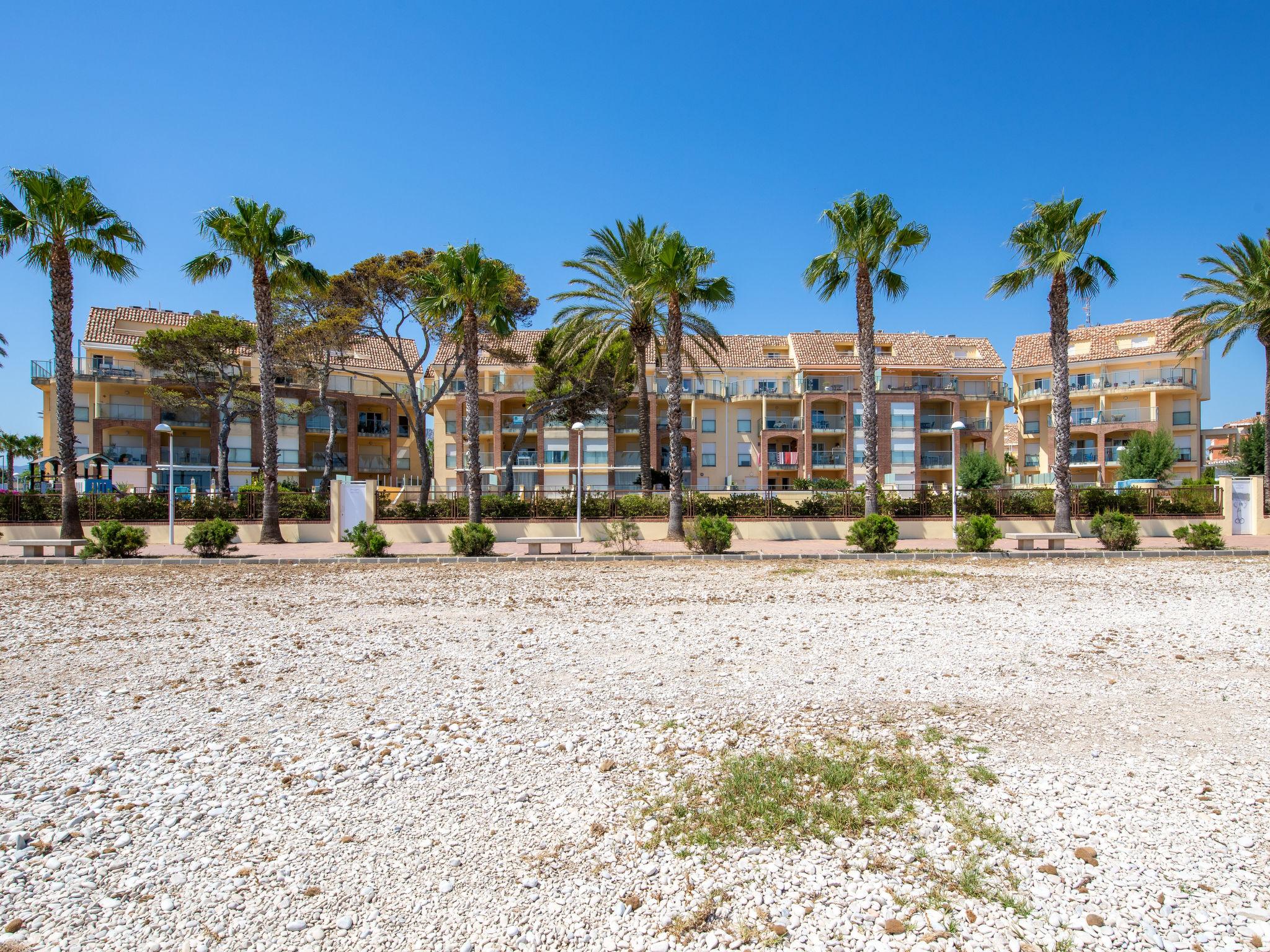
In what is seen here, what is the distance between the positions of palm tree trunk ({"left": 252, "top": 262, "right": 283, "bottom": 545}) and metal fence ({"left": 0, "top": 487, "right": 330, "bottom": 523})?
56.8 inches

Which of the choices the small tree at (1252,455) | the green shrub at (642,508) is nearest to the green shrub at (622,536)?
the green shrub at (642,508)

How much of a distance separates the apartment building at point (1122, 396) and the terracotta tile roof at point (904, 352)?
478 cm

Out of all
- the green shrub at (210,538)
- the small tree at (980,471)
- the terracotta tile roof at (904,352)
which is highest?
the terracotta tile roof at (904,352)

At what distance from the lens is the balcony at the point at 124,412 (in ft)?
153

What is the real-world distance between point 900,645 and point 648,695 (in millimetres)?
3234

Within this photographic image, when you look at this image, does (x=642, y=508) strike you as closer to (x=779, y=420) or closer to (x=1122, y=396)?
(x=779, y=420)

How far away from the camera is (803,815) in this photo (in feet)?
13.5

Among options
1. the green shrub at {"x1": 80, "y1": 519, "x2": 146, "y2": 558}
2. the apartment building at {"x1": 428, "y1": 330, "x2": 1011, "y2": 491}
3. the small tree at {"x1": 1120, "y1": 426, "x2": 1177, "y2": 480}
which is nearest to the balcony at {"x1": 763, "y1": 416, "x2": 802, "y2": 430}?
the apartment building at {"x1": 428, "y1": 330, "x2": 1011, "y2": 491}

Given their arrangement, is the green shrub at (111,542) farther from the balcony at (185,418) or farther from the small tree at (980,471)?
the small tree at (980,471)

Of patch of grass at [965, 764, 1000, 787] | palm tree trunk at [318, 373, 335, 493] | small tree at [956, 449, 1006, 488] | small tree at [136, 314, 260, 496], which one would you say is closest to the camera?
patch of grass at [965, 764, 1000, 787]

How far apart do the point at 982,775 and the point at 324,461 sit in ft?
182

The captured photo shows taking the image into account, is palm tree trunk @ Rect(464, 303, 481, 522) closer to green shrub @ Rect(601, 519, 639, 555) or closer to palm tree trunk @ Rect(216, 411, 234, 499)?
green shrub @ Rect(601, 519, 639, 555)

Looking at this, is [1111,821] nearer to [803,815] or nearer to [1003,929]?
[1003,929]

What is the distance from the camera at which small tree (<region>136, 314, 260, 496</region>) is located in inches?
1636
